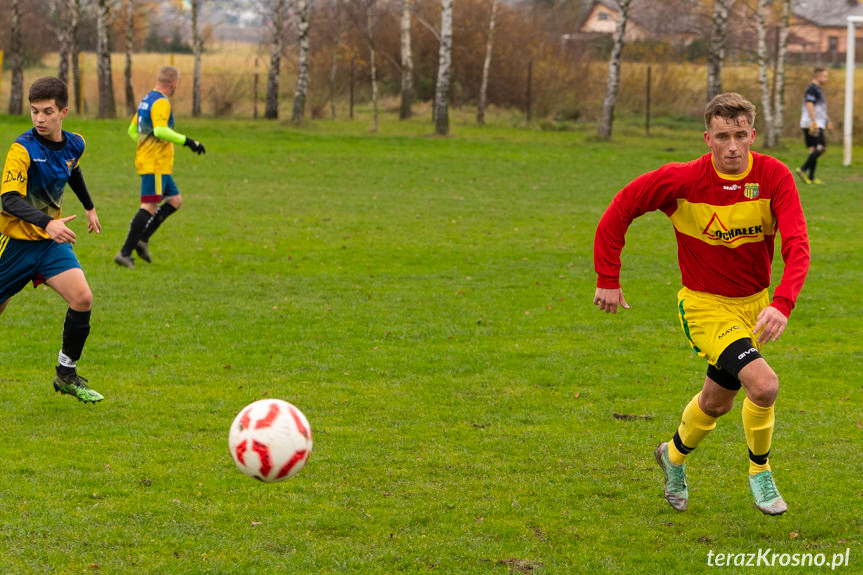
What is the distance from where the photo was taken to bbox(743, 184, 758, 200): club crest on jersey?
520 centimetres

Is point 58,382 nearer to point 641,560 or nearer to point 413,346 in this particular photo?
point 413,346

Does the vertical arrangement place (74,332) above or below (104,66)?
below

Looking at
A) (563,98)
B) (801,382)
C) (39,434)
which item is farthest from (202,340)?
(563,98)

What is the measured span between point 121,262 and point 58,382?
5869mm

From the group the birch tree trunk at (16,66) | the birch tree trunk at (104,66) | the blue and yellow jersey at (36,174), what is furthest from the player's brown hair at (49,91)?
the birch tree trunk at (16,66)

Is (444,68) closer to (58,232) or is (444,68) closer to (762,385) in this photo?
(58,232)

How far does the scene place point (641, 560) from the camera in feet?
15.9

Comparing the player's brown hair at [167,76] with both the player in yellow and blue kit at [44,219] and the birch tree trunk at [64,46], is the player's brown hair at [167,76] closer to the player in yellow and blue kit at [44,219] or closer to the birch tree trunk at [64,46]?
the player in yellow and blue kit at [44,219]

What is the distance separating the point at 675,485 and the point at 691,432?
31 centimetres

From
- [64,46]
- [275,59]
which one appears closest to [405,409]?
[275,59]

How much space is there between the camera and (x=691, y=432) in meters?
5.62

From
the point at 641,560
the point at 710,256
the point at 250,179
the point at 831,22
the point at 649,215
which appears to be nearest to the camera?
the point at 641,560

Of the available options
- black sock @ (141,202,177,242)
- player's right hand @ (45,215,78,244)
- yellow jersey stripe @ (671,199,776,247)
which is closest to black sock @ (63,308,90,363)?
player's right hand @ (45,215,78,244)

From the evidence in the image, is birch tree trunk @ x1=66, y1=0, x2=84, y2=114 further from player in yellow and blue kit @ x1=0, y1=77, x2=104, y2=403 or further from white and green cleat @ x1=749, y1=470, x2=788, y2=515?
white and green cleat @ x1=749, y1=470, x2=788, y2=515
